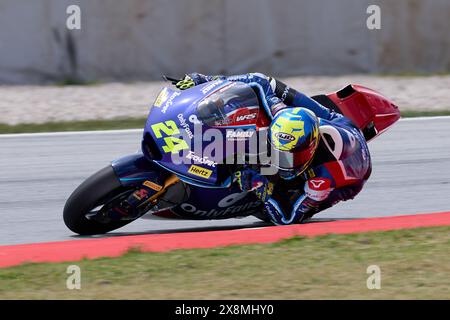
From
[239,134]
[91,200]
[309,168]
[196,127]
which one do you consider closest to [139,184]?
[91,200]

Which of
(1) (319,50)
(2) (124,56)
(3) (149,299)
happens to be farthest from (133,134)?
(3) (149,299)

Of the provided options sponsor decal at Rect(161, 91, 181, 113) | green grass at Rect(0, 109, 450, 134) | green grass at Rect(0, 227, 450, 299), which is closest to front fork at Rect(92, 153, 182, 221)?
sponsor decal at Rect(161, 91, 181, 113)

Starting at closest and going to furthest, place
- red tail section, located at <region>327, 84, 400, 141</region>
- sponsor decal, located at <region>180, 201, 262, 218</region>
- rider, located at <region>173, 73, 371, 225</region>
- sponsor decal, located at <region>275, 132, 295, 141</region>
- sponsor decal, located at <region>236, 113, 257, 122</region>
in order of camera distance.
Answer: sponsor decal, located at <region>275, 132, 295, 141</region>, sponsor decal, located at <region>236, 113, 257, 122</region>, rider, located at <region>173, 73, 371, 225</region>, sponsor decal, located at <region>180, 201, 262, 218</region>, red tail section, located at <region>327, 84, 400, 141</region>

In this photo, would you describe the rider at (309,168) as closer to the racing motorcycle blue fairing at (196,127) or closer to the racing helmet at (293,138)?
the racing helmet at (293,138)

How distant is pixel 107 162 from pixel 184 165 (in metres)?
3.05

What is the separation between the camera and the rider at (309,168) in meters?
6.20

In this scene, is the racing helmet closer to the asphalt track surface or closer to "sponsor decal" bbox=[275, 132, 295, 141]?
"sponsor decal" bbox=[275, 132, 295, 141]

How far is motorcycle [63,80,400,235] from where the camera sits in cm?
598

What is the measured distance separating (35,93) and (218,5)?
2.55m

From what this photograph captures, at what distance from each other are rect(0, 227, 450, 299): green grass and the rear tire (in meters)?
0.61

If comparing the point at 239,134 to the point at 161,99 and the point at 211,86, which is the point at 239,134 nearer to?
the point at 211,86

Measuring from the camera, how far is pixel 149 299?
4750mm
